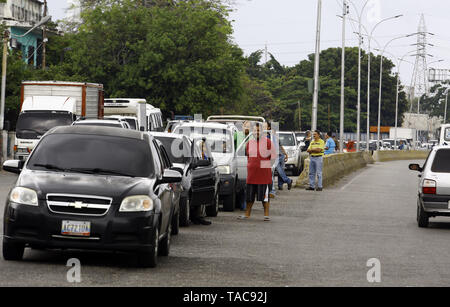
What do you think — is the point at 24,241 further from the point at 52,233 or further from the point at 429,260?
the point at 429,260

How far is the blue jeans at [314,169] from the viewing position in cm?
2946

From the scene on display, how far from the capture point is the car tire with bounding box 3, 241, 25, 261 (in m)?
10.9

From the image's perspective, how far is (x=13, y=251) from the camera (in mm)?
10922

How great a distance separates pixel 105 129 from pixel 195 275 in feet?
8.54

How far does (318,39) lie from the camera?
40062mm

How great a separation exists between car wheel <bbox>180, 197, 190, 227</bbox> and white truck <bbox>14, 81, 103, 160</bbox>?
17036 millimetres

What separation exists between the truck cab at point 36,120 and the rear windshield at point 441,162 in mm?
17969

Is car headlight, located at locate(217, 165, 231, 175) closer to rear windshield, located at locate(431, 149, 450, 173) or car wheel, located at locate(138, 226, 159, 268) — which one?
rear windshield, located at locate(431, 149, 450, 173)

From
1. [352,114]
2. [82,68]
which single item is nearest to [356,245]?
[82,68]

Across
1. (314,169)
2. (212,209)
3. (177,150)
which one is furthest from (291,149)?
(177,150)

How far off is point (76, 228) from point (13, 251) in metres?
0.94

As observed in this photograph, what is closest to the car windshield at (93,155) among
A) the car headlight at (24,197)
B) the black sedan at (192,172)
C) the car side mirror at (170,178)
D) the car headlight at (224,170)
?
the car side mirror at (170,178)

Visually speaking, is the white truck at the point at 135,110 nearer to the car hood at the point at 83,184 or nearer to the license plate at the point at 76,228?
the car hood at the point at 83,184

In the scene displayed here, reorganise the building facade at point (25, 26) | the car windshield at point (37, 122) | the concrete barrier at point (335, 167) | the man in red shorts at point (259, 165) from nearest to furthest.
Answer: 1. the man in red shorts at point (259, 165)
2. the concrete barrier at point (335, 167)
3. the car windshield at point (37, 122)
4. the building facade at point (25, 26)
